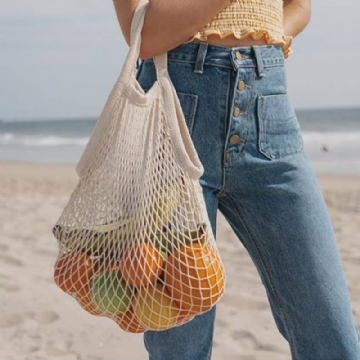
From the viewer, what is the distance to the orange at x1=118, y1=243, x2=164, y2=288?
1.50 meters

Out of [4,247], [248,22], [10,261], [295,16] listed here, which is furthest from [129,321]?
[4,247]

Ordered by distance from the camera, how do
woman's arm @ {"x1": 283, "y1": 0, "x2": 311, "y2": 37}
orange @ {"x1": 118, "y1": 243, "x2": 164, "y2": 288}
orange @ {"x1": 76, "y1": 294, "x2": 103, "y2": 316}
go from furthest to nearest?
woman's arm @ {"x1": 283, "y1": 0, "x2": 311, "y2": 37} < orange @ {"x1": 76, "y1": 294, "x2": 103, "y2": 316} < orange @ {"x1": 118, "y1": 243, "x2": 164, "y2": 288}

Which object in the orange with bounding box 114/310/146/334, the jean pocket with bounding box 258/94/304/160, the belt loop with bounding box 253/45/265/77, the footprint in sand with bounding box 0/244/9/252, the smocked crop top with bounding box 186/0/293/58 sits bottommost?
the footprint in sand with bounding box 0/244/9/252

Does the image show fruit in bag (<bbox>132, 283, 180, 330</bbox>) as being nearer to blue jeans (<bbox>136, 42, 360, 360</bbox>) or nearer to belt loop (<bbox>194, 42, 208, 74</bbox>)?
blue jeans (<bbox>136, 42, 360, 360</bbox>)

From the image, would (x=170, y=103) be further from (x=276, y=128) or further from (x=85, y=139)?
(x=85, y=139)

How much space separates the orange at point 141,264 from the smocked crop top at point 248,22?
50cm

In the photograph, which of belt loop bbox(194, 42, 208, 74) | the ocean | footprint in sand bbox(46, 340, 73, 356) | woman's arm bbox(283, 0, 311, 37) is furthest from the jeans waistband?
the ocean

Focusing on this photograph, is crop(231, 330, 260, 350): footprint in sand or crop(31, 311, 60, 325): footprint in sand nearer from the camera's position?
crop(231, 330, 260, 350): footprint in sand

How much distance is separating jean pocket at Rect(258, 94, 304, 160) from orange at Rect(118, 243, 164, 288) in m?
0.36

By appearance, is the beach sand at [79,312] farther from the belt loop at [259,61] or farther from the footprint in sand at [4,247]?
the belt loop at [259,61]

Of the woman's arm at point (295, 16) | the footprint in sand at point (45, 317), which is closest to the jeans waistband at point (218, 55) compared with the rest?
the woman's arm at point (295, 16)

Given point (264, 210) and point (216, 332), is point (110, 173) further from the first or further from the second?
point (216, 332)

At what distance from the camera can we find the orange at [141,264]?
1.50m

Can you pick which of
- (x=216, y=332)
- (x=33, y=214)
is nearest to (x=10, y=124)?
(x=33, y=214)
